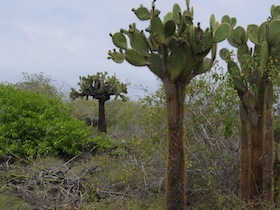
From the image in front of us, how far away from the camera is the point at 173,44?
479 centimetres

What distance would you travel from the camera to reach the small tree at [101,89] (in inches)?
476

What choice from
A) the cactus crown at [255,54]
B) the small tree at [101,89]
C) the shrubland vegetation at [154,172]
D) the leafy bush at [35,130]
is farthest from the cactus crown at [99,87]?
the cactus crown at [255,54]

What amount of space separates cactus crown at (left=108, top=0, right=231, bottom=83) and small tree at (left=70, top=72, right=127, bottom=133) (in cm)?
683

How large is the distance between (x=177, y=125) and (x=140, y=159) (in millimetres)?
2399

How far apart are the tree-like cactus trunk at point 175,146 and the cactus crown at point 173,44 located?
6.4 inches

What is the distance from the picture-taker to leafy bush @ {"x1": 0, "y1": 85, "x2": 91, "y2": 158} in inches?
362

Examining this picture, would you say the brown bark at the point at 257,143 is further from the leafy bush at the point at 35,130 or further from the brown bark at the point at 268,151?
the leafy bush at the point at 35,130

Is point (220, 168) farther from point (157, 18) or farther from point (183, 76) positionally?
point (157, 18)

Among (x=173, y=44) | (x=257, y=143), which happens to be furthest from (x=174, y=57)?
(x=257, y=143)

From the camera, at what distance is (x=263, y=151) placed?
5.51 m

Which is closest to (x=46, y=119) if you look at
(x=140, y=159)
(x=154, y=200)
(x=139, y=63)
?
(x=140, y=159)

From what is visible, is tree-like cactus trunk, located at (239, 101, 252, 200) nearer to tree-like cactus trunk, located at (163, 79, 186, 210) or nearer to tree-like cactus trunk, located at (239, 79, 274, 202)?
tree-like cactus trunk, located at (239, 79, 274, 202)

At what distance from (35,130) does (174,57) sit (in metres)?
5.55

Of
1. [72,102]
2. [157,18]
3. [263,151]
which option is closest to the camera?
[157,18]
